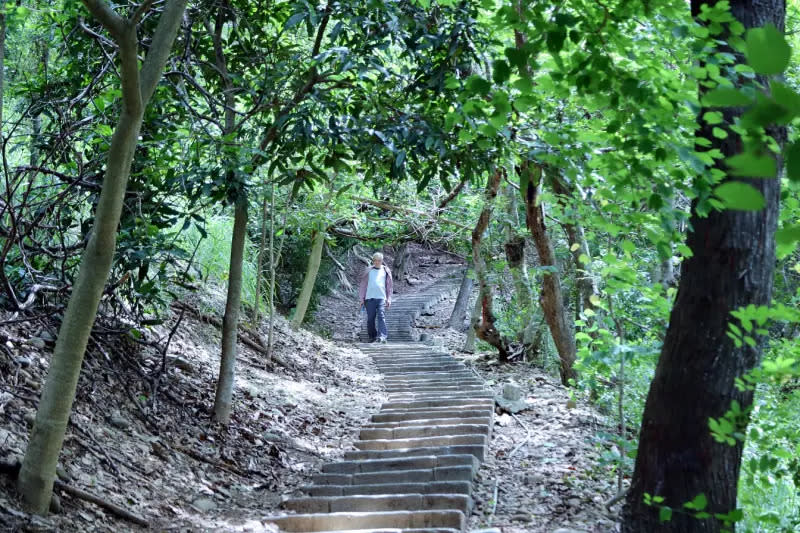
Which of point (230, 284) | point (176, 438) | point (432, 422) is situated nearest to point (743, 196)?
point (176, 438)

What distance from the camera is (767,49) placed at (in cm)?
119

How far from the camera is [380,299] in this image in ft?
48.6

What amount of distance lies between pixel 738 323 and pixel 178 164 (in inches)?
163

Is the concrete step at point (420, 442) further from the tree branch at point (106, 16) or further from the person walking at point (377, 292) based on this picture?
the person walking at point (377, 292)

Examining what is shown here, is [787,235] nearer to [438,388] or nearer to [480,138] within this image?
[480,138]

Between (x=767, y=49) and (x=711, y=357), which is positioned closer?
(x=767, y=49)

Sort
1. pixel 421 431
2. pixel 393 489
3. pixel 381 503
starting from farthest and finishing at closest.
Result: pixel 421 431 → pixel 393 489 → pixel 381 503

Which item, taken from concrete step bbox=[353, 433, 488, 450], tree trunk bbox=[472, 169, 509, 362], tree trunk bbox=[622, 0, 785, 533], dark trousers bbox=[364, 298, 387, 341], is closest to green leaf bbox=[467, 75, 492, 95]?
tree trunk bbox=[622, 0, 785, 533]

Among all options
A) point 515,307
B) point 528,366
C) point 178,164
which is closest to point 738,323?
point 178,164

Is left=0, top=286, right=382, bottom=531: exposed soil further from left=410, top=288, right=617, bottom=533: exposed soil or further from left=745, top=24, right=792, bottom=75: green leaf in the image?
left=745, top=24, right=792, bottom=75: green leaf

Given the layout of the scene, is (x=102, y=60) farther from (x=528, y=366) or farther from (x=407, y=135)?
(x=528, y=366)

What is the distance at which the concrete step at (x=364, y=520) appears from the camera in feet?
15.9

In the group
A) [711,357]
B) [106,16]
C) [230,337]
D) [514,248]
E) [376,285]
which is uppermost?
[514,248]

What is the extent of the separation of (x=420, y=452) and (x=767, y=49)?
5881 mm
